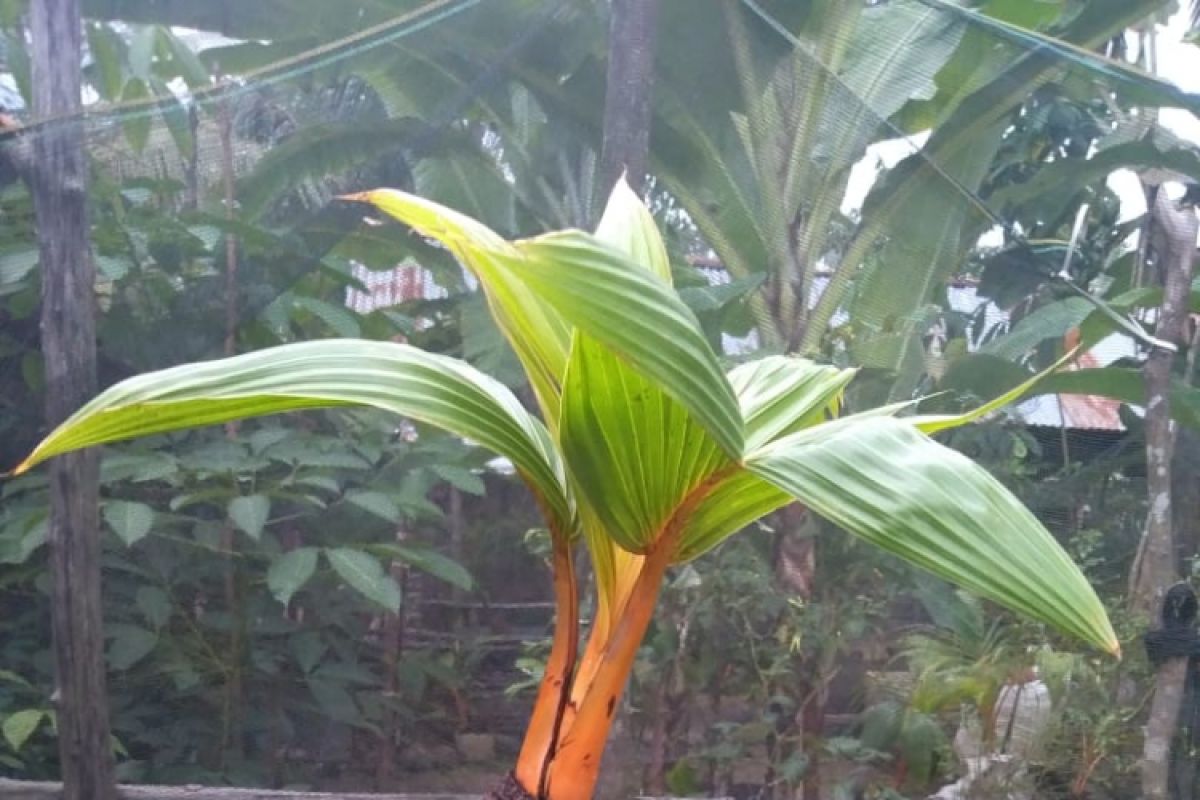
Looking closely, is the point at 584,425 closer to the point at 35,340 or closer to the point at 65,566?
the point at 65,566

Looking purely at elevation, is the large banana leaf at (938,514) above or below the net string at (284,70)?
below

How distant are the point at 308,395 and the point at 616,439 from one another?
7.2 inches

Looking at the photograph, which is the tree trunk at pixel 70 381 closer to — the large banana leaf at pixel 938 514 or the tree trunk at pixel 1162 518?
the large banana leaf at pixel 938 514

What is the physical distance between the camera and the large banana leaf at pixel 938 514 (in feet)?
1.91

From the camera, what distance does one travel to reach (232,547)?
2773mm

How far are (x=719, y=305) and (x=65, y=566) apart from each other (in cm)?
135

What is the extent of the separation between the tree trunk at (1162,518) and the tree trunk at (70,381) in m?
2.15

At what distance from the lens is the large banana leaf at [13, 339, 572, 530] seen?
680 millimetres

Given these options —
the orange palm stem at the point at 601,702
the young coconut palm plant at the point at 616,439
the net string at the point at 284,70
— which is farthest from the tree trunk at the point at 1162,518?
the orange palm stem at the point at 601,702

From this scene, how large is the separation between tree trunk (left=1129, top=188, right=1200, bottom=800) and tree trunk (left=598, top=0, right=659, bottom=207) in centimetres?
121

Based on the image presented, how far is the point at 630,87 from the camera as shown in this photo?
2.26m

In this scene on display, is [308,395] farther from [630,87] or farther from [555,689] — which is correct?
[630,87]

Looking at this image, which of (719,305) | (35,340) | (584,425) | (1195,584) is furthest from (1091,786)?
(35,340)

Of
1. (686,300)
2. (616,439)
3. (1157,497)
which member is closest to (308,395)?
(616,439)
